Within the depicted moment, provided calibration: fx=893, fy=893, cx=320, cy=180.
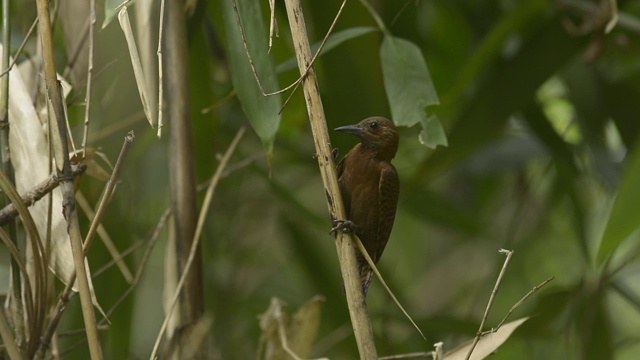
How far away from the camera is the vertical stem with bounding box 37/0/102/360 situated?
4.65ft

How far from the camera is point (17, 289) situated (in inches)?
65.4

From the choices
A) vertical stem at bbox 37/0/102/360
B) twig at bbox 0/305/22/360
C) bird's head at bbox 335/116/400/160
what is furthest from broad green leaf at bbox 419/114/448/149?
twig at bbox 0/305/22/360

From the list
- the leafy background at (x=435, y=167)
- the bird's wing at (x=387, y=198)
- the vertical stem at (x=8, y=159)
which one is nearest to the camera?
the vertical stem at (x=8, y=159)

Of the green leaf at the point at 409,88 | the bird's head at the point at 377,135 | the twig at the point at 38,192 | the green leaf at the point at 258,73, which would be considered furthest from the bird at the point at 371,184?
the twig at the point at 38,192

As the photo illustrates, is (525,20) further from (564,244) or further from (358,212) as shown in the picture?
(564,244)

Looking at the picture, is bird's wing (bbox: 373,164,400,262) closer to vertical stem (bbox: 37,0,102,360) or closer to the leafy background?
the leafy background

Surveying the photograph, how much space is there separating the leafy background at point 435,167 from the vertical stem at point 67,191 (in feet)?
2.13

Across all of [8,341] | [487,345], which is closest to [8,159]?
[8,341]

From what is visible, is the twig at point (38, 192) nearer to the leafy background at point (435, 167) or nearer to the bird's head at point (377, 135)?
the leafy background at point (435, 167)

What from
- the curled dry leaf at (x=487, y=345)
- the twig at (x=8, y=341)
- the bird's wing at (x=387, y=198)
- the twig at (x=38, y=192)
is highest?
the bird's wing at (x=387, y=198)

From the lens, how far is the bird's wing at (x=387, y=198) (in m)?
2.25

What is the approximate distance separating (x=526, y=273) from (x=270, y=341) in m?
2.41

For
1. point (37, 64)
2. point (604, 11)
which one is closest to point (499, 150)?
point (604, 11)

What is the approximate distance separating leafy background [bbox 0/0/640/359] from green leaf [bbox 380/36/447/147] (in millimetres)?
25
